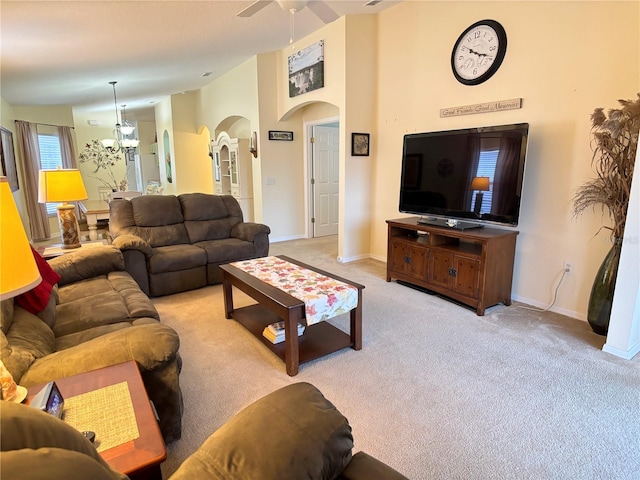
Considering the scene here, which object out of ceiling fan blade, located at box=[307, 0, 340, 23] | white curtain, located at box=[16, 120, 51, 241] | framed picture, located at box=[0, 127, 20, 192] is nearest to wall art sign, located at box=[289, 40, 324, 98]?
ceiling fan blade, located at box=[307, 0, 340, 23]

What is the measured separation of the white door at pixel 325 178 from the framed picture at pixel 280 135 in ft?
1.39

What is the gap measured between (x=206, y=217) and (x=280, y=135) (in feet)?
7.76

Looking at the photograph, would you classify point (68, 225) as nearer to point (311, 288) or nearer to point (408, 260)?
point (311, 288)

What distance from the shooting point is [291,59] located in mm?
5793

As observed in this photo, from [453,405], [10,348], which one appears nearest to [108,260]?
[10,348]

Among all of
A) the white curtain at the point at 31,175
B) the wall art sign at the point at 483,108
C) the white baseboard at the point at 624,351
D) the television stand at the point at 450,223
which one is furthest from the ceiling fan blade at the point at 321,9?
the white curtain at the point at 31,175

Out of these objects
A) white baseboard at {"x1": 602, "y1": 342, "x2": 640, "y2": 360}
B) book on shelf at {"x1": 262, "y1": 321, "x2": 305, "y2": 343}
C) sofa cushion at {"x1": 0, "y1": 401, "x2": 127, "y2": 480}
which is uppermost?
sofa cushion at {"x1": 0, "y1": 401, "x2": 127, "y2": 480}

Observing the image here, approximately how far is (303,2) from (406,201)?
242 cm

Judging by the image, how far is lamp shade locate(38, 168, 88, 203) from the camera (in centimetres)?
318

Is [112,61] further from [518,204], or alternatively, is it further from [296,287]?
[518,204]

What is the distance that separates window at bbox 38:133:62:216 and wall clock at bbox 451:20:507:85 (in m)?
7.86

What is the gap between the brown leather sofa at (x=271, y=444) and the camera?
0.71 m

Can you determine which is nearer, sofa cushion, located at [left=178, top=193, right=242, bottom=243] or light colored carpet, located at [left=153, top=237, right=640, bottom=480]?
light colored carpet, located at [left=153, top=237, right=640, bottom=480]

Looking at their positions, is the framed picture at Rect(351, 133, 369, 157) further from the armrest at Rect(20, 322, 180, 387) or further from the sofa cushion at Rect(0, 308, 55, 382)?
the sofa cushion at Rect(0, 308, 55, 382)
